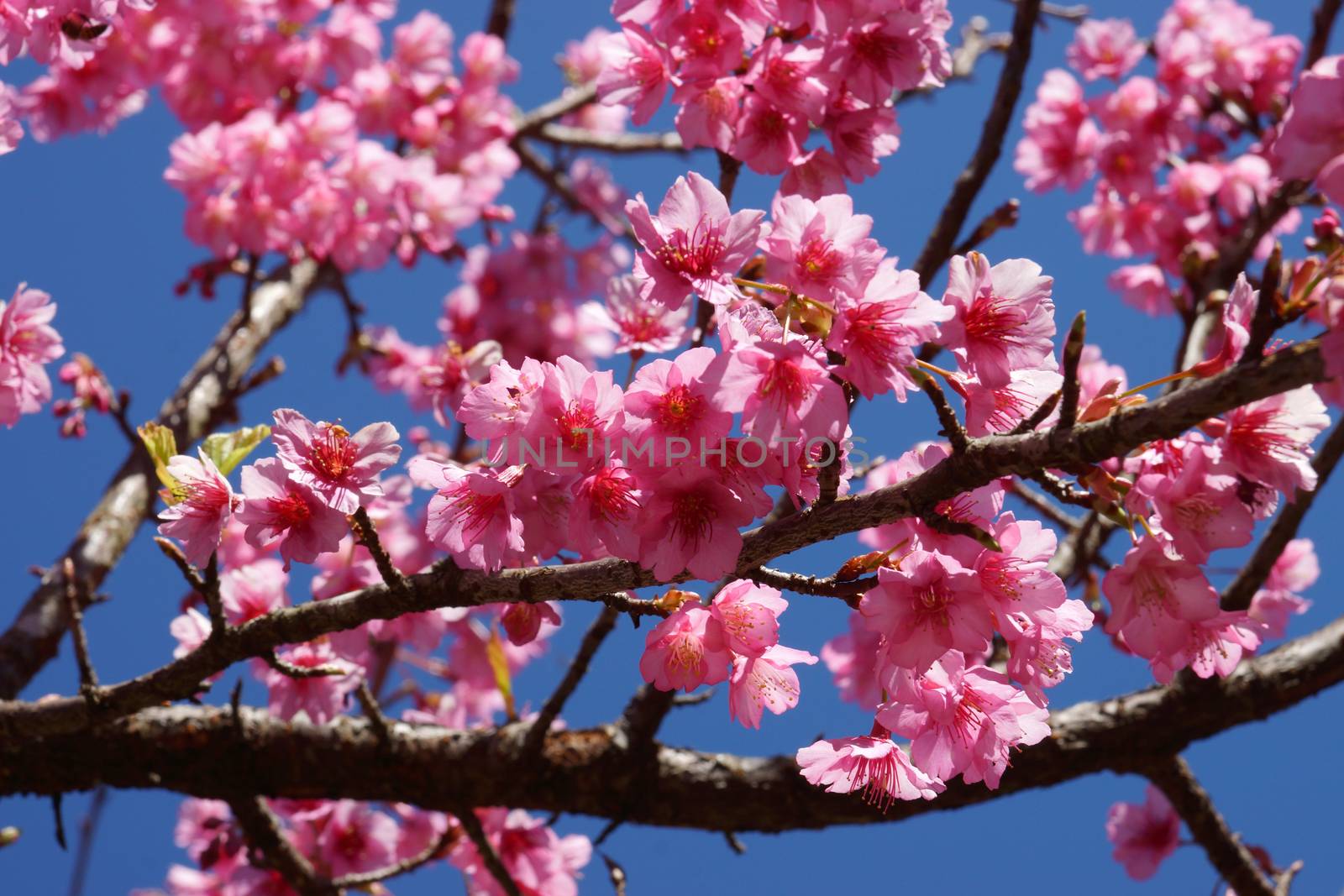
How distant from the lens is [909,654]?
120cm

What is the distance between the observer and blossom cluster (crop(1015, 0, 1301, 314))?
3496 mm

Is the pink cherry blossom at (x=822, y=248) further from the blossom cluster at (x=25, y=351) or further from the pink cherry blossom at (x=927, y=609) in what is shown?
Answer: the blossom cluster at (x=25, y=351)

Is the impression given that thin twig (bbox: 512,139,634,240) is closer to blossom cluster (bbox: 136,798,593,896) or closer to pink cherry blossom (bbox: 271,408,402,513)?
blossom cluster (bbox: 136,798,593,896)

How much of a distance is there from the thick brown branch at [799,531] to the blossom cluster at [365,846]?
105 centimetres

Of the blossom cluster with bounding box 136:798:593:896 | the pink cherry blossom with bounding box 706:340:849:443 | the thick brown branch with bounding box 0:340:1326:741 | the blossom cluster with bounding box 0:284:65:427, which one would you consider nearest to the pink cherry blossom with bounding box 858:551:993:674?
the thick brown branch with bounding box 0:340:1326:741

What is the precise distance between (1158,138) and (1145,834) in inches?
82.9

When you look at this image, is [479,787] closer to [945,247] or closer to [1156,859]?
[945,247]

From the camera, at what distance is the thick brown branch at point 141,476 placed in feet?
7.96

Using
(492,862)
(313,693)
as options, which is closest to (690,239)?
(313,693)

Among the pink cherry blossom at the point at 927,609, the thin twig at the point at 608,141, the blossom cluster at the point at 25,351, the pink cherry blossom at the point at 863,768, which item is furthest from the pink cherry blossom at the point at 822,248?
the thin twig at the point at 608,141

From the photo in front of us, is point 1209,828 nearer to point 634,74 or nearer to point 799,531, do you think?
point 799,531

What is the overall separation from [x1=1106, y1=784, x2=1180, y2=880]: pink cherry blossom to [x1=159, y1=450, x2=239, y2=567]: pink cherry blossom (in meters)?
2.50

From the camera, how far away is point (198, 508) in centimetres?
137

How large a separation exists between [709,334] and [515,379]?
49cm
